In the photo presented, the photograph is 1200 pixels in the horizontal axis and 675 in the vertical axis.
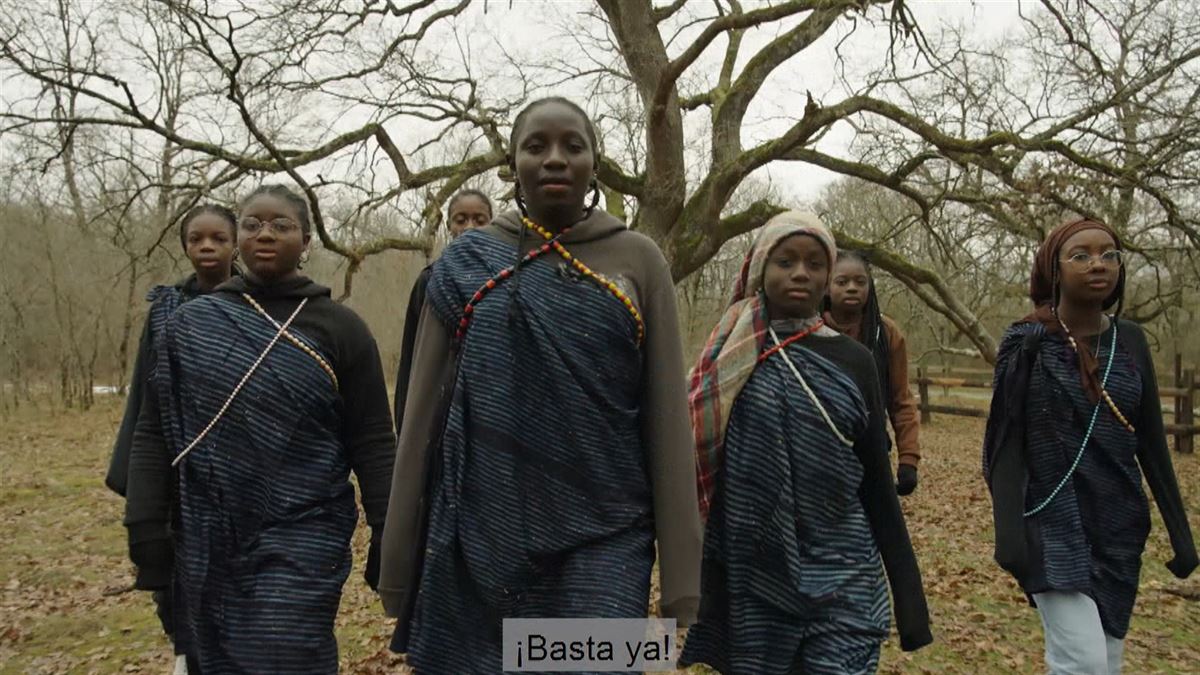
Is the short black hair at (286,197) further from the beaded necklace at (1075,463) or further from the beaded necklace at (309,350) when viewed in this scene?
the beaded necklace at (1075,463)

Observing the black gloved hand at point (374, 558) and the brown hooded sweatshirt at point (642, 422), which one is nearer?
the brown hooded sweatshirt at point (642, 422)

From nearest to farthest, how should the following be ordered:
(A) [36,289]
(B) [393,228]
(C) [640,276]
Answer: (C) [640,276], (B) [393,228], (A) [36,289]

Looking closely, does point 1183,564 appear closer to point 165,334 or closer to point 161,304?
point 165,334

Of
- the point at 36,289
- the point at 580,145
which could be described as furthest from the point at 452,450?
the point at 36,289

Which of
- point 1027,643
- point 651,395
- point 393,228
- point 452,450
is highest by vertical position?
point 393,228

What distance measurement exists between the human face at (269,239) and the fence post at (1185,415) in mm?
17500

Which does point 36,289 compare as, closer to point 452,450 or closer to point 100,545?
point 100,545

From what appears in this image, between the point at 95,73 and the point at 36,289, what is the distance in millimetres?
17693

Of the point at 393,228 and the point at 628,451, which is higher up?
the point at 393,228

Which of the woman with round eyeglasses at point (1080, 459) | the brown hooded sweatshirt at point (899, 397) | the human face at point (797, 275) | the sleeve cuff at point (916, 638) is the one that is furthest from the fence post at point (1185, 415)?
the human face at point (797, 275)

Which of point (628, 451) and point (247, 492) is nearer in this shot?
A: point (628, 451)

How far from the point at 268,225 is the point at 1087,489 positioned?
320cm

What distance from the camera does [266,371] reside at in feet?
8.84

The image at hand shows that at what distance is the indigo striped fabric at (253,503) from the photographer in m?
2.57
